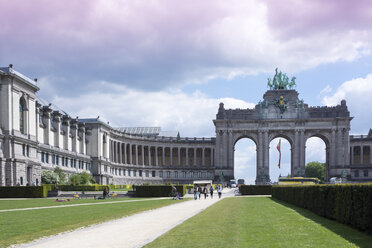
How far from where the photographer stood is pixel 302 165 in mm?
138625

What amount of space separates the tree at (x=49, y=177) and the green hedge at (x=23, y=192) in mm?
19761

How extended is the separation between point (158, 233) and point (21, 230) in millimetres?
7458

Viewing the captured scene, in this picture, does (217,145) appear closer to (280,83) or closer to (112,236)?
(280,83)

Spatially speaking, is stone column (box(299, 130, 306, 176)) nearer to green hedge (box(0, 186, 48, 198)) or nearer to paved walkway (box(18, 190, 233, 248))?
green hedge (box(0, 186, 48, 198))

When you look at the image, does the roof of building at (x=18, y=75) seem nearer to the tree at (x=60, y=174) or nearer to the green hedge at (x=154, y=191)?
the tree at (x=60, y=174)

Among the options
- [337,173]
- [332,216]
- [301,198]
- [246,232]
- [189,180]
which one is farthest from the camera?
[189,180]

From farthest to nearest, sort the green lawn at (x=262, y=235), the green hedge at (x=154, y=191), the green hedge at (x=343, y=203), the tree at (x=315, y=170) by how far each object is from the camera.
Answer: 1. the tree at (x=315, y=170)
2. the green hedge at (x=154, y=191)
3. the green hedge at (x=343, y=203)
4. the green lawn at (x=262, y=235)

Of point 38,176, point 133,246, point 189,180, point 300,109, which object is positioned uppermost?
point 300,109

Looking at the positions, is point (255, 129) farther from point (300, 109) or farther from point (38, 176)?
point (38, 176)

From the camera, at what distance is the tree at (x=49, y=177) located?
8406 cm

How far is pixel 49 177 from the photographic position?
84.6 m

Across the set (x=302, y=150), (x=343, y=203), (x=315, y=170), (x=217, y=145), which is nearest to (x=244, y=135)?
(x=217, y=145)

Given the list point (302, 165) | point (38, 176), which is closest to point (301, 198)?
point (38, 176)

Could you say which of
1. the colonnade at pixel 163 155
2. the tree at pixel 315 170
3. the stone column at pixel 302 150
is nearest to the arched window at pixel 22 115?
the colonnade at pixel 163 155
